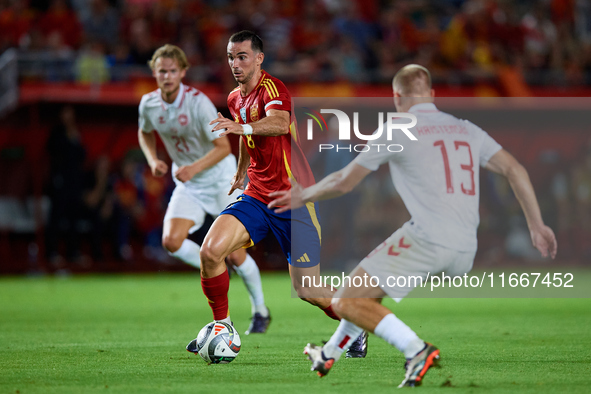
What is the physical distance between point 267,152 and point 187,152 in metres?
1.86

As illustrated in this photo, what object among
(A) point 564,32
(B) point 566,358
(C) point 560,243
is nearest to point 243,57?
(B) point 566,358

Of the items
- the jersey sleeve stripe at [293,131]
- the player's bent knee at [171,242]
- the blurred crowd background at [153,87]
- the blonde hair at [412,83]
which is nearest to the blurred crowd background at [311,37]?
the blurred crowd background at [153,87]

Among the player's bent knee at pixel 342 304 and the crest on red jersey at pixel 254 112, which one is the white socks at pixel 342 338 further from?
the crest on red jersey at pixel 254 112

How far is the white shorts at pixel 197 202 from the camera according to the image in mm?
8109

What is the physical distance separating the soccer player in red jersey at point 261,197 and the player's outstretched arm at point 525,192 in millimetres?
1706

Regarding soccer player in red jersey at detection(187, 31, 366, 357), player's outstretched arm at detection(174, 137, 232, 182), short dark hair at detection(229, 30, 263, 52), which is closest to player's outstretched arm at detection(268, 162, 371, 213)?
soccer player in red jersey at detection(187, 31, 366, 357)

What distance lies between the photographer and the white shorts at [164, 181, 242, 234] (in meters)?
8.11

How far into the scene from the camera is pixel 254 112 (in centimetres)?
637

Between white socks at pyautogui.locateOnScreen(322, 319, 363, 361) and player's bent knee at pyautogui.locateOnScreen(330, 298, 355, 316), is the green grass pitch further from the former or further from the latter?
player's bent knee at pyautogui.locateOnScreen(330, 298, 355, 316)

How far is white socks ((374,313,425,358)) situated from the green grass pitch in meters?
0.27

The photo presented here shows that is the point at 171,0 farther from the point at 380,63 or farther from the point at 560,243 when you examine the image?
the point at 560,243

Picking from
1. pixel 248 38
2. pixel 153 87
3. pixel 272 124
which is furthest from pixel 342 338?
pixel 153 87

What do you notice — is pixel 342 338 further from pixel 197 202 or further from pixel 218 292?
pixel 197 202

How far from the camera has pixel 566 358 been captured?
602cm
